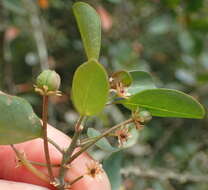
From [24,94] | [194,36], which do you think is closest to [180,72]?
[194,36]

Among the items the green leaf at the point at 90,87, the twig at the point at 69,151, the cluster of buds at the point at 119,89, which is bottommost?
the twig at the point at 69,151

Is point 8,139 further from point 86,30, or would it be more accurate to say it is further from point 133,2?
point 133,2

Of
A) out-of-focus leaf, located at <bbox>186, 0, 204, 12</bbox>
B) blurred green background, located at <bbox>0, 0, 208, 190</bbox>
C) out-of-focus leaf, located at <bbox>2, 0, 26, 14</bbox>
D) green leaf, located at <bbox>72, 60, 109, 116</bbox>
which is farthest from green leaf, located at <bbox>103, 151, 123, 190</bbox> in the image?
out-of-focus leaf, located at <bbox>186, 0, 204, 12</bbox>

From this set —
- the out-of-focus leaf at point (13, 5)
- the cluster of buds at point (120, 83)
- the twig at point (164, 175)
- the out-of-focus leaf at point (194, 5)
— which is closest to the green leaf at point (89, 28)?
the cluster of buds at point (120, 83)

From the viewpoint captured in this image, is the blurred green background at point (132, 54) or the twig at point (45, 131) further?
the blurred green background at point (132, 54)

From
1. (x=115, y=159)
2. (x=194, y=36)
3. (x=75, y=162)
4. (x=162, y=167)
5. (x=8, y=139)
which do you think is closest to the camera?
(x=8, y=139)

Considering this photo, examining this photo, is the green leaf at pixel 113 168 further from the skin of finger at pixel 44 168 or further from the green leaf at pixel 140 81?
the green leaf at pixel 140 81
